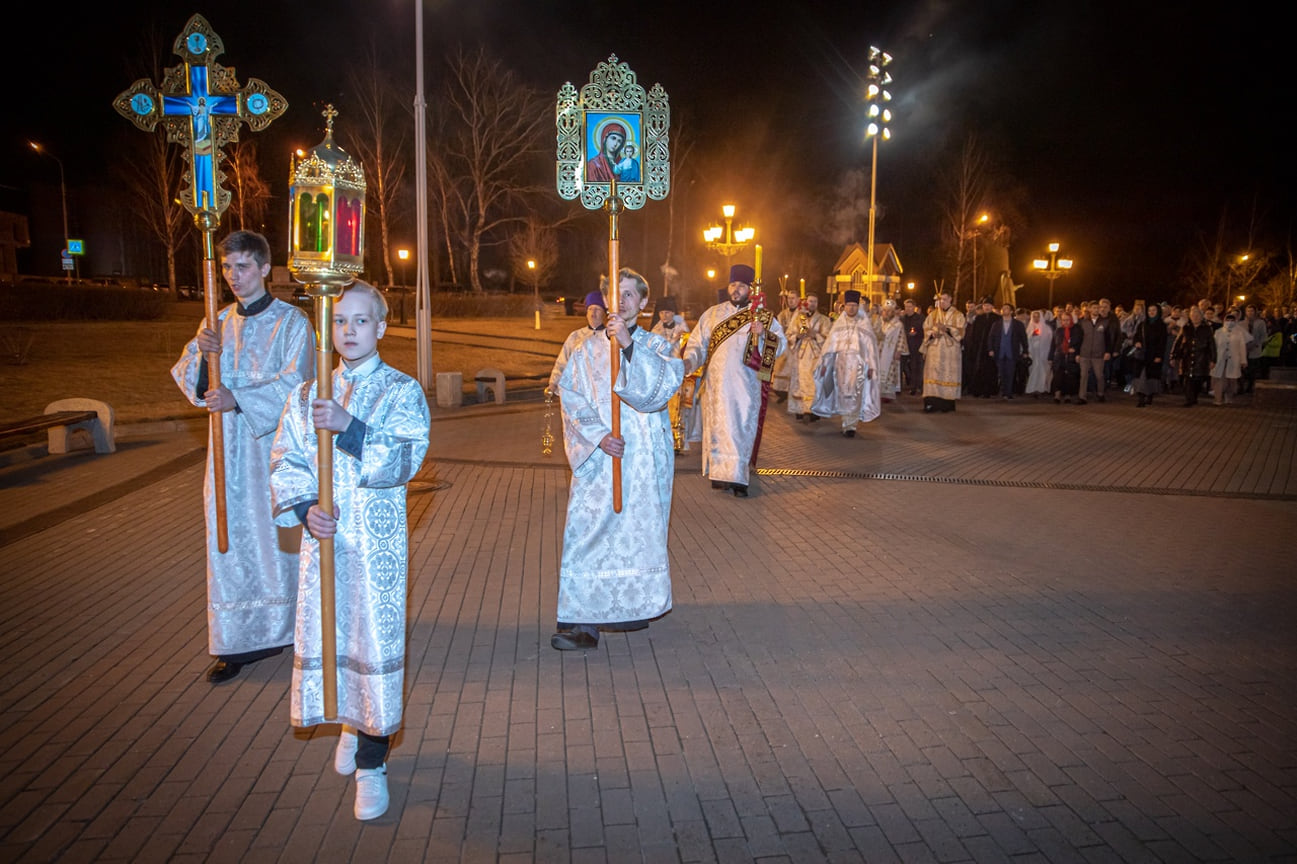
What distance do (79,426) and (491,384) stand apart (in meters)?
7.63

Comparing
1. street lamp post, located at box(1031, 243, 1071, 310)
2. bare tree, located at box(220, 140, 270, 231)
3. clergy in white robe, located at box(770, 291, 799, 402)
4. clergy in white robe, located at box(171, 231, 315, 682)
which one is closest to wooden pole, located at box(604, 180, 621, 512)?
clergy in white robe, located at box(171, 231, 315, 682)

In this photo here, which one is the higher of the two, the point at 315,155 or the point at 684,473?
the point at 315,155

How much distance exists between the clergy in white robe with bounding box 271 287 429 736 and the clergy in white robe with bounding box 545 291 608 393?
1728 millimetres

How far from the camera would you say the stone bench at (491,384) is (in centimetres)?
1694

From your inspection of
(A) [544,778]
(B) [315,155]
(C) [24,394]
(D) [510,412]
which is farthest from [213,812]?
(C) [24,394]

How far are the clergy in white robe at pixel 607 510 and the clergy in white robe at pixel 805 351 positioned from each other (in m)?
9.95

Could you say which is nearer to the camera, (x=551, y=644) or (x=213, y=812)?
(x=213, y=812)

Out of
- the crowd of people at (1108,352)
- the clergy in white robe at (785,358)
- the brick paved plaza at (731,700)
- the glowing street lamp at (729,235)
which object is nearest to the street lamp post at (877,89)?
the glowing street lamp at (729,235)

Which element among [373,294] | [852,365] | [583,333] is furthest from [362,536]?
[852,365]

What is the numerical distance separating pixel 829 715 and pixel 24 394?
48.4 ft

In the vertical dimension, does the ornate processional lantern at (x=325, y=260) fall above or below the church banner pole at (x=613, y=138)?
below

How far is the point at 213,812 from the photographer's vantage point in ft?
10.9

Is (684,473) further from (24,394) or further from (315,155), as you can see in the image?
(24,394)

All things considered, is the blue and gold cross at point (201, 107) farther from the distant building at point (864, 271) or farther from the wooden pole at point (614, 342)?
the distant building at point (864, 271)
